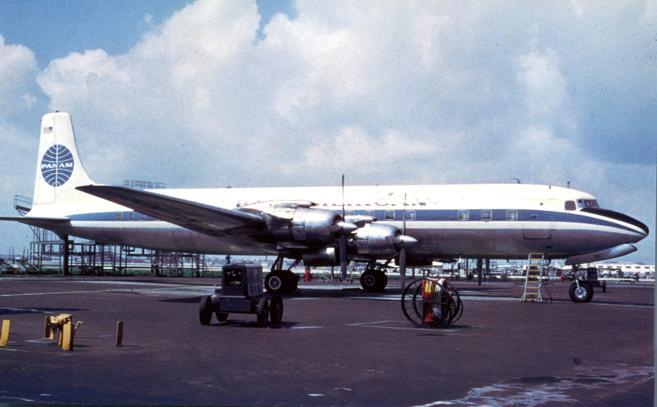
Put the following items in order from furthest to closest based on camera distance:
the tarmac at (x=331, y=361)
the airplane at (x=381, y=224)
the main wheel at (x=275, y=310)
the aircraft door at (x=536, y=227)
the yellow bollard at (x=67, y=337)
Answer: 1. the aircraft door at (x=536, y=227)
2. the airplane at (x=381, y=224)
3. the main wheel at (x=275, y=310)
4. the yellow bollard at (x=67, y=337)
5. the tarmac at (x=331, y=361)

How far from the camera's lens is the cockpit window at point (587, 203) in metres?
27.7

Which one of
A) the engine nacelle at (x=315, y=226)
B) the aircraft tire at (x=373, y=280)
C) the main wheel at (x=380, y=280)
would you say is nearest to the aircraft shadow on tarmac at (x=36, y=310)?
the engine nacelle at (x=315, y=226)

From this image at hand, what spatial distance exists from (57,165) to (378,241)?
2063 cm

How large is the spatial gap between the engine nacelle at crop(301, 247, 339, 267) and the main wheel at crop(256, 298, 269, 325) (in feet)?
35.1

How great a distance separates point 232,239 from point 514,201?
11.9 m

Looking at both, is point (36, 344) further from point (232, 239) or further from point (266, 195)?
point (266, 195)

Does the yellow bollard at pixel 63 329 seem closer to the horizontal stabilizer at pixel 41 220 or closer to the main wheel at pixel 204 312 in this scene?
A: the main wheel at pixel 204 312

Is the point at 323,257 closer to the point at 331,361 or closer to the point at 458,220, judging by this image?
the point at 458,220

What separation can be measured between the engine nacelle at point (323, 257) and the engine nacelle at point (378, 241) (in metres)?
1.51

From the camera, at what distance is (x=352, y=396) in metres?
8.11

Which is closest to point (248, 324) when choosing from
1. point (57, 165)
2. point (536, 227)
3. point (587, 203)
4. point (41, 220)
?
point (536, 227)

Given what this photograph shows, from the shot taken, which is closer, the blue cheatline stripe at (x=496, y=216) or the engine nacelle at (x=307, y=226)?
the engine nacelle at (x=307, y=226)

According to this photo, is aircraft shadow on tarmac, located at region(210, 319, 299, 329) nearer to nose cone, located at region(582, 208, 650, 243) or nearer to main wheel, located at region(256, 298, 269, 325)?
main wheel, located at region(256, 298, 269, 325)

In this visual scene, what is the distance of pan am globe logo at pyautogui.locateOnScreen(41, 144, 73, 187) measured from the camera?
3806cm
